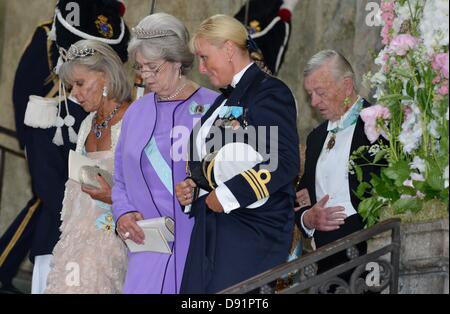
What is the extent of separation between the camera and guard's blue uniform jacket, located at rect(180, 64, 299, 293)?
207 inches

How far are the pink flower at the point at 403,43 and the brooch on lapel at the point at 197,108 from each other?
1108 millimetres

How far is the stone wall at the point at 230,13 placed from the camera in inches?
331

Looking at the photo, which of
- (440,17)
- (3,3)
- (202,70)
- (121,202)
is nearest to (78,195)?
(121,202)

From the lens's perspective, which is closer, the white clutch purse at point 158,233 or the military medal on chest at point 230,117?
the military medal on chest at point 230,117

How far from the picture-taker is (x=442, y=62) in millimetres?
4973

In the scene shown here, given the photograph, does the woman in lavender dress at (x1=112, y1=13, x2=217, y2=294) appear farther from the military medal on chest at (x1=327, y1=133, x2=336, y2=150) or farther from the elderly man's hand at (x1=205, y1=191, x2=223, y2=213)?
the military medal on chest at (x1=327, y1=133, x2=336, y2=150)

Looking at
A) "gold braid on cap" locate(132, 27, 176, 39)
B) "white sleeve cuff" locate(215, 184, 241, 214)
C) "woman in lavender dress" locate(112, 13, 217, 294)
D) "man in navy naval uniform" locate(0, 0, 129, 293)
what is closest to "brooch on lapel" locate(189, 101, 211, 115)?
"woman in lavender dress" locate(112, 13, 217, 294)

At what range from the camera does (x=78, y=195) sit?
6.48m

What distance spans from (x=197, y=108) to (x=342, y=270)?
4.50 feet

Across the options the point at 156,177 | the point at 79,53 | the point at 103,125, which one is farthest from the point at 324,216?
the point at 79,53

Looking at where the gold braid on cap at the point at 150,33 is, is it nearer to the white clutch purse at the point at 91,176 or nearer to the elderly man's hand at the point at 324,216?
the white clutch purse at the point at 91,176

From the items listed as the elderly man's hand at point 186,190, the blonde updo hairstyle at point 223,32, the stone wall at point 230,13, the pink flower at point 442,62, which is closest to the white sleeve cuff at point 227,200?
the elderly man's hand at point 186,190

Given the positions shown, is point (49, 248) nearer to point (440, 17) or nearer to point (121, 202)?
point (121, 202)

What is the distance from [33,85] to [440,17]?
4.52 m
